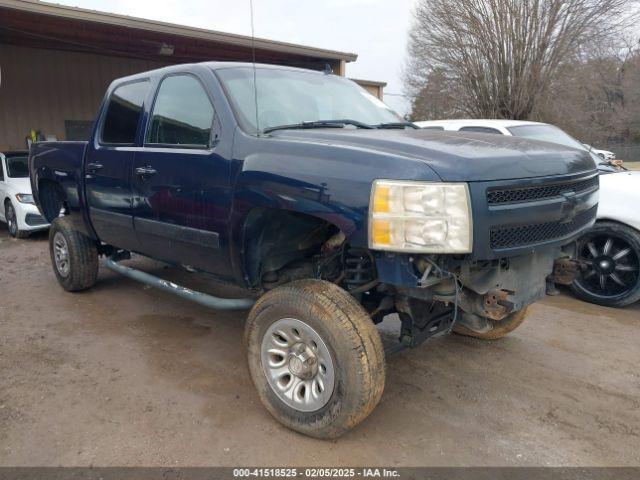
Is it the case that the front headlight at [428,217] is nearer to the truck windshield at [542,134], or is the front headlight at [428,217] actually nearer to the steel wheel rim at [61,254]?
the steel wheel rim at [61,254]

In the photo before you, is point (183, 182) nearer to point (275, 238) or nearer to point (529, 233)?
point (275, 238)

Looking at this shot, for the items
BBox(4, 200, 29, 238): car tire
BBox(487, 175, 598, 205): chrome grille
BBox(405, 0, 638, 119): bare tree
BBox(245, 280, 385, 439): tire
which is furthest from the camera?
BBox(405, 0, 638, 119): bare tree

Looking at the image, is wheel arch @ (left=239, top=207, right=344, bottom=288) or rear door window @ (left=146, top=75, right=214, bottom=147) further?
rear door window @ (left=146, top=75, right=214, bottom=147)

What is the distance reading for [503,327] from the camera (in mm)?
3990

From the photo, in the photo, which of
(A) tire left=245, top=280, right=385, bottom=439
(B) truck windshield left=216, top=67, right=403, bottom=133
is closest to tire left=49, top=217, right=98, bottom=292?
(B) truck windshield left=216, top=67, right=403, bottom=133

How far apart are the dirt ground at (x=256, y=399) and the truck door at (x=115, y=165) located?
91 cm

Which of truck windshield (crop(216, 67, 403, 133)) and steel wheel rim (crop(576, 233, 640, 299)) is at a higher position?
truck windshield (crop(216, 67, 403, 133))

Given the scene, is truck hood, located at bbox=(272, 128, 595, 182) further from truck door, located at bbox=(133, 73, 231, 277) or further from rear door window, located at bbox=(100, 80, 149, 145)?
rear door window, located at bbox=(100, 80, 149, 145)

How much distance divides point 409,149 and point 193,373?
2211mm

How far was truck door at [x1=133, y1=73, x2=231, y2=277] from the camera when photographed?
10.6 feet

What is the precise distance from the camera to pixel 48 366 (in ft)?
12.3

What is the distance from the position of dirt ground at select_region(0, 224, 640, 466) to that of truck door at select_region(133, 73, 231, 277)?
0.82 m

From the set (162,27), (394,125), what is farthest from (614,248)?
(162,27)

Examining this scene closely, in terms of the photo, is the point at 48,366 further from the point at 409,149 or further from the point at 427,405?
the point at 409,149
